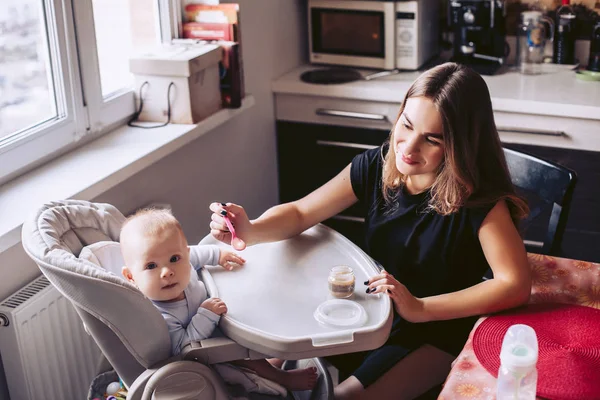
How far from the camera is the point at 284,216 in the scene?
1891 millimetres

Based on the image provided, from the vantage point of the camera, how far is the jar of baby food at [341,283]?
63.1 inches

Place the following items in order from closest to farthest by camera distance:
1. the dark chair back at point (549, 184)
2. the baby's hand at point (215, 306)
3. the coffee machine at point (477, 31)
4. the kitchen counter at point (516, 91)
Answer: the baby's hand at point (215, 306)
the dark chair back at point (549, 184)
the kitchen counter at point (516, 91)
the coffee machine at point (477, 31)

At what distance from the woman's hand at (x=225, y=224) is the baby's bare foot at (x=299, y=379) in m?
0.34

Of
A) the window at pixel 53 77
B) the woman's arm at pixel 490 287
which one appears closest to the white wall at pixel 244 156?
the window at pixel 53 77

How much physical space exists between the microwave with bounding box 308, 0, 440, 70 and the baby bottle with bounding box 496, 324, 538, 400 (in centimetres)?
205

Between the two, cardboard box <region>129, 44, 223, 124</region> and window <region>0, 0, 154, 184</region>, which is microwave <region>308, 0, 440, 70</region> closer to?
cardboard box <region>129, 44, 223, 124</region>

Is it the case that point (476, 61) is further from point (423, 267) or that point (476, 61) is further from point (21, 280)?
point (21, 280)

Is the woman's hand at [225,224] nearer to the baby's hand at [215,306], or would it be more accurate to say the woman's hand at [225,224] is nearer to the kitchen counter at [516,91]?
the baby's hand at [215,306]

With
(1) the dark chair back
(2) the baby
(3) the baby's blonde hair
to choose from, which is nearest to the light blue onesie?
(2) the baby

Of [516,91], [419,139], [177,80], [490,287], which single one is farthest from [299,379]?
[516,91]

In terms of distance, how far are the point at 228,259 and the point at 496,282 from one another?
60 centimetres

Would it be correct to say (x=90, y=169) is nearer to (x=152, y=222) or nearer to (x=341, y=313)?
(x=152, y=222)

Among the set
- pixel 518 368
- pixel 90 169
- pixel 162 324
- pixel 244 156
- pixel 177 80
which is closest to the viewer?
pixel 518 368

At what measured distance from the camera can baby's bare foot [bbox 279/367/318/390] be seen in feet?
5.93
